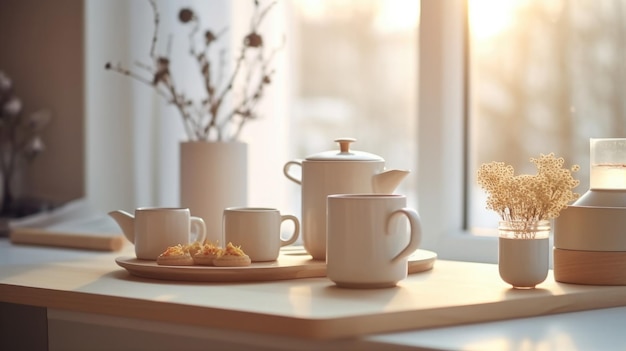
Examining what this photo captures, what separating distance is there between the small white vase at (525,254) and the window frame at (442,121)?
17.7 inches

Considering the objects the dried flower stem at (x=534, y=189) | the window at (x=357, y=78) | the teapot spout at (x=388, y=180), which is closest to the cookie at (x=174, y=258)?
the teapot spout at (x=388, y=180)

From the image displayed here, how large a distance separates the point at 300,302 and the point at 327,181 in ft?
1.10

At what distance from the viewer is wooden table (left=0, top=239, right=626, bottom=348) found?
101 cm

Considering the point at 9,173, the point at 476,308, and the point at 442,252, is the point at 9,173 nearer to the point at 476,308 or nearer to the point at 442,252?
the point at 442,252

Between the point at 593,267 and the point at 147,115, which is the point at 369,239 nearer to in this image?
the point at 593,267

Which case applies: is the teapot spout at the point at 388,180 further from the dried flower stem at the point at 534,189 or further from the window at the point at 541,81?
the window at the point at 541,81

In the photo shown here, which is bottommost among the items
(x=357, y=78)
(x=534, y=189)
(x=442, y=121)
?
(x=534, y=189)

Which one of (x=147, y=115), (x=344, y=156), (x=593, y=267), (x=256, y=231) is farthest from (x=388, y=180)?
(x=147, y=115)

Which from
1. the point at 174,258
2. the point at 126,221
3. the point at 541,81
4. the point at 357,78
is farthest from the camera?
the point at 357,78

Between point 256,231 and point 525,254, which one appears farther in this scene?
point 256,231

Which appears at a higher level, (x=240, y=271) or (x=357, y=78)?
(x=357, y=78)

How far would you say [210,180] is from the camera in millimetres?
1694

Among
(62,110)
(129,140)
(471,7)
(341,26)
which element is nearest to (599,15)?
(471,7)

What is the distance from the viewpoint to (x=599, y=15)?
61.5 inches
